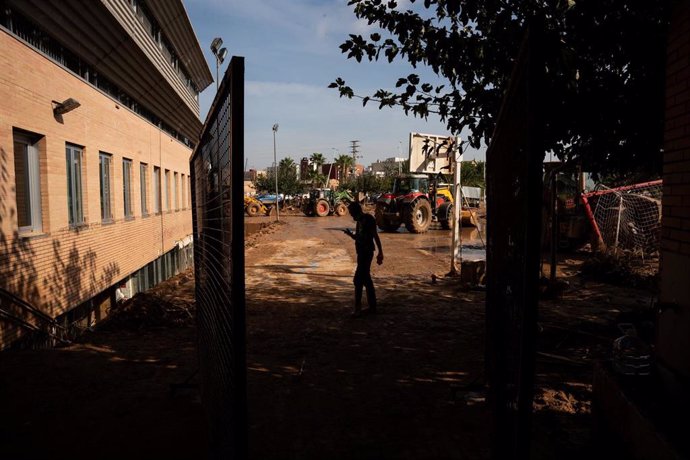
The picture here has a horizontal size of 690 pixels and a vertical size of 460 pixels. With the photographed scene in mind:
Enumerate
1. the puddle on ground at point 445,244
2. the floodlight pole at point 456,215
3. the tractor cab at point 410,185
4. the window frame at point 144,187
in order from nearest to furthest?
the floodlight pole at point 456,215
the puddle on ground at point 445,244
the window frame at point 144,187
the tractor cab at point 410,185

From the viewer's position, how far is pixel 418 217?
2127 centimetres

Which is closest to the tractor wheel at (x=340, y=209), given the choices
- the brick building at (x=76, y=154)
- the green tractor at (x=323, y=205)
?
the green tractor at (x=323, y=205)

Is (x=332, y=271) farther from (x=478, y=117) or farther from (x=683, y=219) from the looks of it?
(x=683, y=219)

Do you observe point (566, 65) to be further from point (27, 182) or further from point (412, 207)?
point (412, 207)

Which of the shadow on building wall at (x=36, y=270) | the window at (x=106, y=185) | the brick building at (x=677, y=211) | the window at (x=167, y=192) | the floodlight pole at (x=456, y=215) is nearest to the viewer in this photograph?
the brick building at (x=677, y=211)

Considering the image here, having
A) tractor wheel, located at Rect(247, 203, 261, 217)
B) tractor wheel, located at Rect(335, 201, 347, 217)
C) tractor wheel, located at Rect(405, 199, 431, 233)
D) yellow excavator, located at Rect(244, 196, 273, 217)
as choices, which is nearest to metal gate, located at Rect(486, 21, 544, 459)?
tractor wheel, located at Rect(405, 199, 431, 233)

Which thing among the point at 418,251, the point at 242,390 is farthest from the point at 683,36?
the point at 418,251

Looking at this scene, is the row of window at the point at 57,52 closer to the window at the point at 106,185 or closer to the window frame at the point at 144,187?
the window at the point at 106,185

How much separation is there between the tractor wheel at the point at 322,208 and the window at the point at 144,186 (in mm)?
19893

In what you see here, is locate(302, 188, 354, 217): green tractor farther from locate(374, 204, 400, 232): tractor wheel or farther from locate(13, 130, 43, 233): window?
locate(13, 130, 43, 233): window

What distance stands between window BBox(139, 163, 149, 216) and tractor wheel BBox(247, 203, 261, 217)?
22.6m

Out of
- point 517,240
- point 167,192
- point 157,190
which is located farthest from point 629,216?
point 167,192

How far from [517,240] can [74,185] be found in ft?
30.7

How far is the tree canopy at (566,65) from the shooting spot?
3812 millimetres
